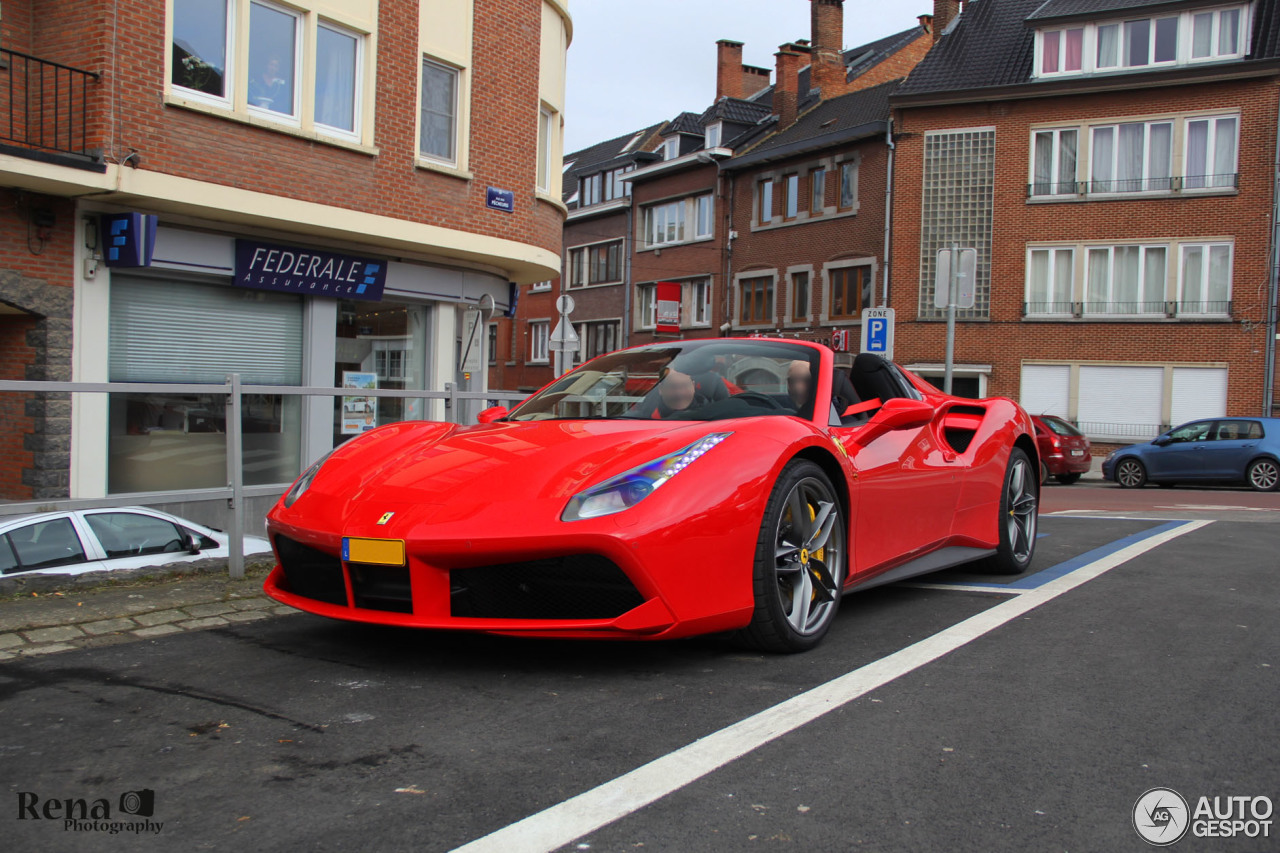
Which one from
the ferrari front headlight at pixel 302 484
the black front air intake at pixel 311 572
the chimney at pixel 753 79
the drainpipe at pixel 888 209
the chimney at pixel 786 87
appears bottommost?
the black front air intake at pixel 311 572

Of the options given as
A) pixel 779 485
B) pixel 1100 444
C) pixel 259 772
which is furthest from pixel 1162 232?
pixel 259 772

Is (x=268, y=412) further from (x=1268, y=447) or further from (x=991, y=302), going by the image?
(x=991, y=302)

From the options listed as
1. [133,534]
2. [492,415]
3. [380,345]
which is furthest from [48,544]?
[380,345]

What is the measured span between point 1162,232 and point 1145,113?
3022 millimetres

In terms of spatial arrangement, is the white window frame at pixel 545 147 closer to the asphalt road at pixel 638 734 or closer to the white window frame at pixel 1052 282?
the asphalt road at pixel 638 734

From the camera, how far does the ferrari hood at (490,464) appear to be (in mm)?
3777

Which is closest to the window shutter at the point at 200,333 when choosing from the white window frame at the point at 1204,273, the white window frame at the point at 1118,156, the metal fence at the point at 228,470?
the metal fence at the point at 228,470

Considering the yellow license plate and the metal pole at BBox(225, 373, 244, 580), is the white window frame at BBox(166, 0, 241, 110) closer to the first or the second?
the metal pole at BBox(225, 373, 244, 580)

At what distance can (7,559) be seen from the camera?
5.66 meters

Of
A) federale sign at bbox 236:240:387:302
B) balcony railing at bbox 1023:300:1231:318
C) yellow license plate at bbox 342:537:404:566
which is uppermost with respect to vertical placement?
balcony railing at bbox 1023:300:1231:318

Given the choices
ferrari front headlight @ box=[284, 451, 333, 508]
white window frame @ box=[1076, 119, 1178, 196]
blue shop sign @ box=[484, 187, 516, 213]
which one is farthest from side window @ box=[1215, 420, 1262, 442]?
ferrari front headlight @ box=[284, 451, 333, 508]

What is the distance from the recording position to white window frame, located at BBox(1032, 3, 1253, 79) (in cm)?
2670

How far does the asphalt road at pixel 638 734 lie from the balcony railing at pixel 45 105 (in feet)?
28.0
